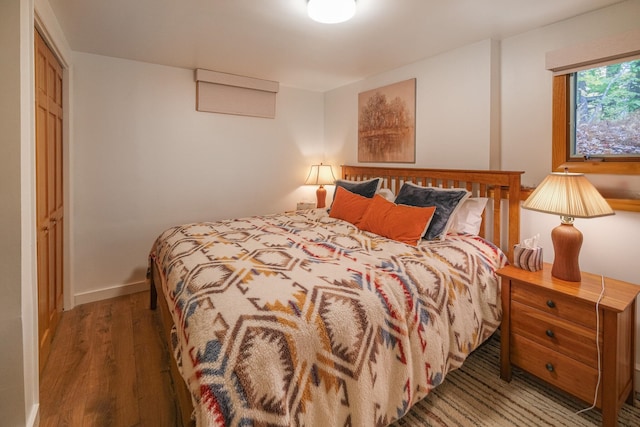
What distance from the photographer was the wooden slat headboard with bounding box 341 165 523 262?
2.32 meters

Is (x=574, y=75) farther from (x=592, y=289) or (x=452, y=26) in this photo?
(x=592, y=289)

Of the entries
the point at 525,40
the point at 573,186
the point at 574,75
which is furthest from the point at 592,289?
the point at 525,40

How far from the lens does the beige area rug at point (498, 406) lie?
167 centimetres

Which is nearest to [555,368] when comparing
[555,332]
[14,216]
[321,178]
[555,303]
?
[555,332]

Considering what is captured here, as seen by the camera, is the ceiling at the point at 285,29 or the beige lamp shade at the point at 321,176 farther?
the beige lamp shade at the point at 321,176

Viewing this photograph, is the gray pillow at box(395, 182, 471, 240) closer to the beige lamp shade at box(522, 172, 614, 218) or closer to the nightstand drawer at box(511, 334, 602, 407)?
the beige lamp shade at box(522, 172, 614, 218)

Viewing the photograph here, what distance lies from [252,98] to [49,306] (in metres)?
2.72

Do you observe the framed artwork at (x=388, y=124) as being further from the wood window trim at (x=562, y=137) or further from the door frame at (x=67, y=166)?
the door frame at (x=67, y=166)

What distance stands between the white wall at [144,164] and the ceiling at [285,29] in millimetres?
288

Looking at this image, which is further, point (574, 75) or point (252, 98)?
point (252, 98)

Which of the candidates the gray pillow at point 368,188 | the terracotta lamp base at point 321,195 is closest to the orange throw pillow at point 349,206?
the gray pillow at point 368,188

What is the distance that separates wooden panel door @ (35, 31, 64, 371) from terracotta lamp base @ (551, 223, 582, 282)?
9.91 ft

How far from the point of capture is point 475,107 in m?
2.62

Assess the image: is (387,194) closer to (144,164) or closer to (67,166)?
(144,164)
